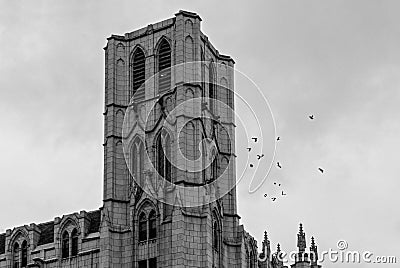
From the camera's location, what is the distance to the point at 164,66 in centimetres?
8944

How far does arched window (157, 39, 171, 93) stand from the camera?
88.6m

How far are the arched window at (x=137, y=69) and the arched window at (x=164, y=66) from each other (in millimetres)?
1577

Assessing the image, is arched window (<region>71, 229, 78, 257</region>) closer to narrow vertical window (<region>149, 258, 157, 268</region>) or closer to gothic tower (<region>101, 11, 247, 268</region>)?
gothic tower (<region>101, 11, 247, 268</region>)

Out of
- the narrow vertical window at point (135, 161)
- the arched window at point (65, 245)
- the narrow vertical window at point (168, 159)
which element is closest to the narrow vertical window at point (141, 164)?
the narrow vertical window at point (135, 161)

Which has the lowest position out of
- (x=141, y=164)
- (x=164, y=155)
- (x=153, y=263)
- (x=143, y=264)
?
(x=153, y=263)

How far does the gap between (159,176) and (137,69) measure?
10.3 m

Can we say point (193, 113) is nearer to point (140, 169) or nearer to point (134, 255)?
point (140, 169)

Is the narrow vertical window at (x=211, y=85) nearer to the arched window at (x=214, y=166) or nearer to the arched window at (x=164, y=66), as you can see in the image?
the arched window at (x=214, y=166)

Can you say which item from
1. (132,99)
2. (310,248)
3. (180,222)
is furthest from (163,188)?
(310,248)

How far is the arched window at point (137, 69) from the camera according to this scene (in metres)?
90.2

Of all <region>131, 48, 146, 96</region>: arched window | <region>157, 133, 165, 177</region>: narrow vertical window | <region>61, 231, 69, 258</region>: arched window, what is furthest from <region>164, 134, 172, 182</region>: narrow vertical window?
<region>61, 231, 69, 258</region>: arched window

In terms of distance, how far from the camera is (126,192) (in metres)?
86.4

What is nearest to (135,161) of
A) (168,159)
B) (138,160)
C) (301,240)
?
(138,160)

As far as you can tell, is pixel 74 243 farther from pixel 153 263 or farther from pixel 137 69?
pixel 137 69
